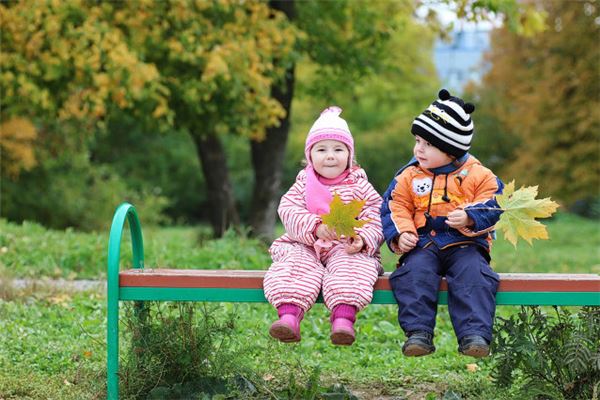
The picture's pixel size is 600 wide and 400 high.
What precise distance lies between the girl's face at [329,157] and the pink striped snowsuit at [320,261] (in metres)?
0.08

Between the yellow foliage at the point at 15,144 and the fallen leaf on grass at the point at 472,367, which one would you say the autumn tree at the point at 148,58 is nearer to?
the yellow foliage at the point at 15,144

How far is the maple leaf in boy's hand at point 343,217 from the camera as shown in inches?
152

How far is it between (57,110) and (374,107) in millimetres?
21764

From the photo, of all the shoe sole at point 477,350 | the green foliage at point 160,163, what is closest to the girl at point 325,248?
→ the shoe sole at point 477,350

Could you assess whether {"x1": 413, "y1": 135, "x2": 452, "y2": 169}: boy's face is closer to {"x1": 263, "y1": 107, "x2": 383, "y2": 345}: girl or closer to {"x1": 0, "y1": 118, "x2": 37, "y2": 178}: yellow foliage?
{"x1": 263, "y1": 107, "x2": 383, "y2": 345}: girl

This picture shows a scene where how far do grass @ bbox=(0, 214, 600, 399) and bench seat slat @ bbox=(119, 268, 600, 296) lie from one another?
488 millimetres

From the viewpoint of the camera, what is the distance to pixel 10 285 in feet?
22.1

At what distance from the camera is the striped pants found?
3.85m

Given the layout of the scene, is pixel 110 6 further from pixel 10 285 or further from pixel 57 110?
pixel 10 285

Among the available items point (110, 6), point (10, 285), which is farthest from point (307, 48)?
point (10, 285)

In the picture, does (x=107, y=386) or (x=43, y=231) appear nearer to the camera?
(x=107, y=386)

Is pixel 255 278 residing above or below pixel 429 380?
above

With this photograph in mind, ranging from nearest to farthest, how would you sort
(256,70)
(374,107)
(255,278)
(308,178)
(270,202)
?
1. (255,278)
2. (308,178)
3. (256,70)
4. (270,202)
5. (374,107)

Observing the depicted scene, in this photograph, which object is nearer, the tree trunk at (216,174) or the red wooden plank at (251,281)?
the red wooden plank at (251,281)
